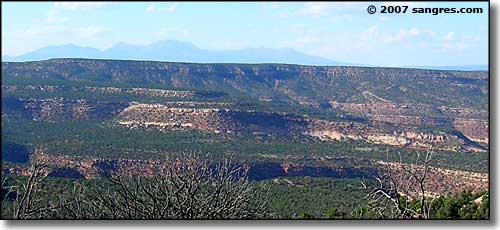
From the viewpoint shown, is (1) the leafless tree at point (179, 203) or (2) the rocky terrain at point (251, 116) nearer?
(1) the leafless tree at point (179, 203)

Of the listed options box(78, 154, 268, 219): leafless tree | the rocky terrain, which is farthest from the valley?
box(78, 154, 268, 219): leafless tree

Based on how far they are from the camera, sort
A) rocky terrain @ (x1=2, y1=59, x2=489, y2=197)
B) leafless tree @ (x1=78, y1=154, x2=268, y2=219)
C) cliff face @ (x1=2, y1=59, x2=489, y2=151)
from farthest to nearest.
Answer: cliff face @ (x1=2, y1=59, x2=489, y2=151) < rocky terrain @ (x1=2, y1=59, x2=489, y2=197) < leafless tree @ (x1=78, y1=154, x2=268, y2=219)

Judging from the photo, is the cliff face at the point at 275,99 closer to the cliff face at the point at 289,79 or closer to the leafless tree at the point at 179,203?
the cliff face at the point at 289,79

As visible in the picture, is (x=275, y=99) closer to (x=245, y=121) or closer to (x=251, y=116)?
(x=251, y=116)

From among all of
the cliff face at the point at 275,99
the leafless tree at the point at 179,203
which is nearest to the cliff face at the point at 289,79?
the cliff face at the point at 275,99

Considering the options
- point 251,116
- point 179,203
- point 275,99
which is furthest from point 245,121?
point 179,203

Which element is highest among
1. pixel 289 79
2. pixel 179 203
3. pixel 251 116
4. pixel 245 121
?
pixel 179 203

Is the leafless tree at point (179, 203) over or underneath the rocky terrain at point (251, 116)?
over

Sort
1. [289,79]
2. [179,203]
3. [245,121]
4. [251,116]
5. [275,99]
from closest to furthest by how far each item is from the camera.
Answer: [179,203]
[245,121]
[251,116]
[275,99]
[289,79]

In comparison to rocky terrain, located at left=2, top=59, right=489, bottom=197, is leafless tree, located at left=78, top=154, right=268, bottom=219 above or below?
above

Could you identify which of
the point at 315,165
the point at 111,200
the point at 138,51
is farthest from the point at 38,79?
the point at 111,200

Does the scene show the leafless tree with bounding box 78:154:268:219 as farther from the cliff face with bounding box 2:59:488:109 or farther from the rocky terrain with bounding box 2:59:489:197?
the cliff face with bounding box 2:59:488:109
